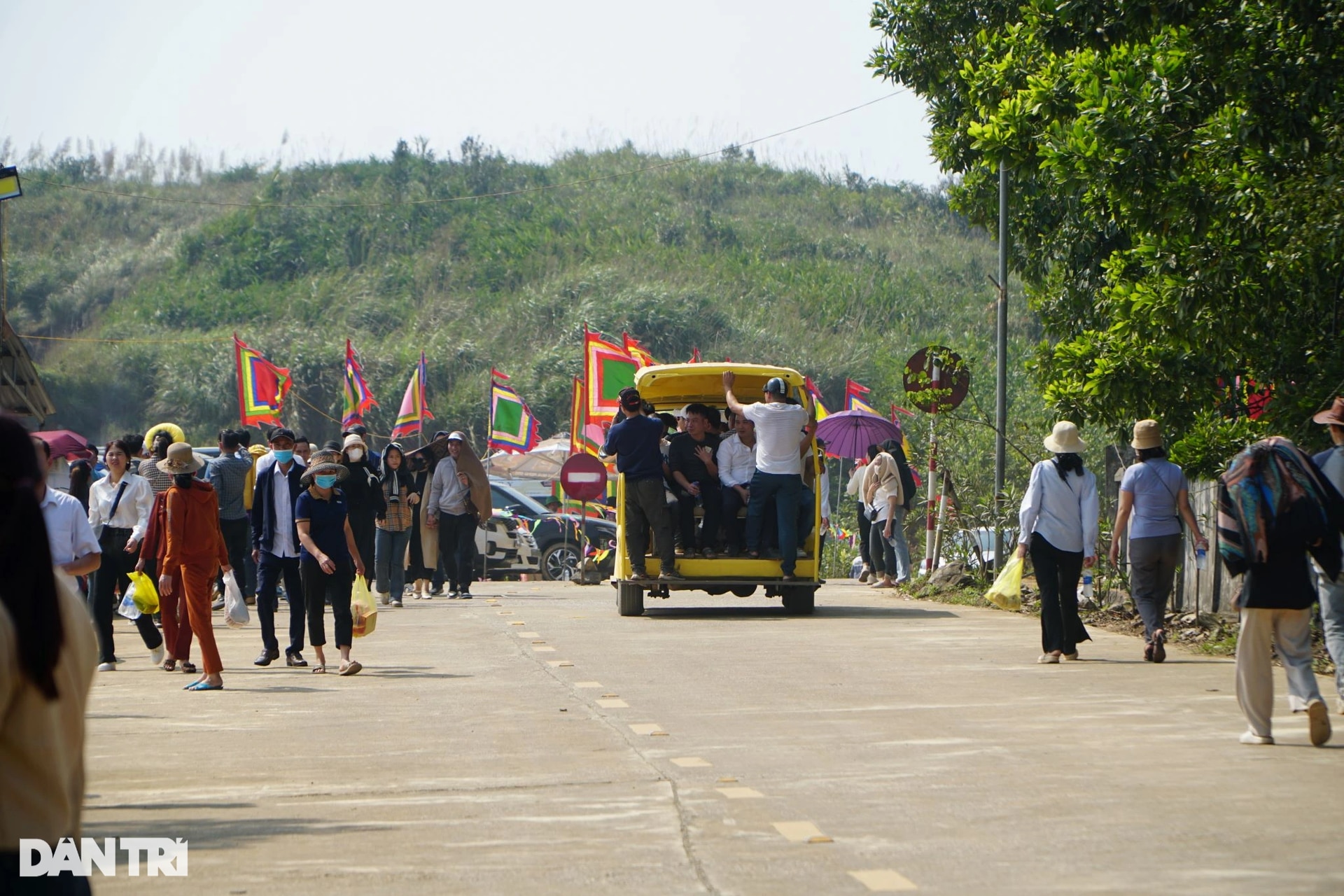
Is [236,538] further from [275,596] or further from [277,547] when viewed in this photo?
[277,547]

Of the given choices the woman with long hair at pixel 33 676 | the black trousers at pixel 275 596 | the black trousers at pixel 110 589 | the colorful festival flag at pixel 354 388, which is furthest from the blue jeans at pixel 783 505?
the colorful festival flag at pixel 354 388

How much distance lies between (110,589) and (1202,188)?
28.7 ft

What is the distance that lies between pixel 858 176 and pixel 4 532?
11780 centimetres

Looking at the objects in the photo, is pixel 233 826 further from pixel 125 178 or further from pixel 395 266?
pixel 125 178

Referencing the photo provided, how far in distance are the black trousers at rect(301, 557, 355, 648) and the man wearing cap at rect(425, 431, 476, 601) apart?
870 cm

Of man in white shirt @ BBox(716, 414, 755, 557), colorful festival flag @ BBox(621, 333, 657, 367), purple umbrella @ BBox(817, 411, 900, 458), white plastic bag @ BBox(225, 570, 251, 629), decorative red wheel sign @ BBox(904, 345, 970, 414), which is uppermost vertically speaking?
colorful festival flag @ BBox(621, 333, 657, 367)

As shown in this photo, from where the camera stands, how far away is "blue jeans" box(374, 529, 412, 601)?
73.4 feet

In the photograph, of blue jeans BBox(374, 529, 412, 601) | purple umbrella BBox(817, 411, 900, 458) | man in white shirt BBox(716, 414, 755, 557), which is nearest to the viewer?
man in white shirt BBox(716, 414, 755, 557)

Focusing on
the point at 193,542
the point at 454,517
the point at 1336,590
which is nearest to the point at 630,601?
the point at 454,517

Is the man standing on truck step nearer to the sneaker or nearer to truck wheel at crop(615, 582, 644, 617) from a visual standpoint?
truck wheel at crop(615, 582, 644, 617)

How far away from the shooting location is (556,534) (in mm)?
30594

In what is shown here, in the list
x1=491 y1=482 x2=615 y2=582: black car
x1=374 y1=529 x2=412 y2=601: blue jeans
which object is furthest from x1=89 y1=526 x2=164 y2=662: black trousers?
x1=491 y1=482 x2=615 y2=582: black car

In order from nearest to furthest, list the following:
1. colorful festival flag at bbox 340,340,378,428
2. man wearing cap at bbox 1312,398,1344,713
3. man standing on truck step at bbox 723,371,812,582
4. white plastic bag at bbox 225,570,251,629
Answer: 1. man wearing cap at bbox 1312,398,1344,713
2. white plastic bag at bbox 225,570,251,629
3. man standing on truck step at bbox 723,371,812,582
4. colorful festival flag at bbox 340,340,378,428

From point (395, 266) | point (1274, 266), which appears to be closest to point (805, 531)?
point (1274, 266)
